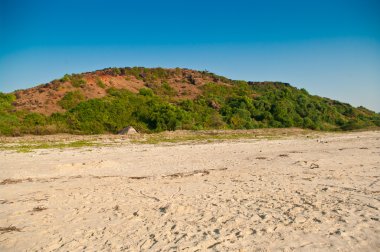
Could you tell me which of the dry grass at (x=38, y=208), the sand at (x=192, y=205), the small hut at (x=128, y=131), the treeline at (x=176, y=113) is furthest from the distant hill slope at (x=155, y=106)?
the dry grass at (x=38, y=208)

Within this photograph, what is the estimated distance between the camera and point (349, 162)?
12211 mm

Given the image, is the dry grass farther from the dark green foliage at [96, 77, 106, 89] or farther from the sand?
the dark green foliage at [96, 77, 106, 89]

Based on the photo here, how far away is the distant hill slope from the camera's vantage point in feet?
96.2

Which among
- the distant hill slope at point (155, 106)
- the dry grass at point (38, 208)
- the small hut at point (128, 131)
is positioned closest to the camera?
the dry grass at point (38, 208)

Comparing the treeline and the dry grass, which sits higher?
the treeline

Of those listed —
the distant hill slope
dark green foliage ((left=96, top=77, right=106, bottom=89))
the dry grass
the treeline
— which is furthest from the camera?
dark green foliage ((left=96, top=77, right=106, bottom=89))

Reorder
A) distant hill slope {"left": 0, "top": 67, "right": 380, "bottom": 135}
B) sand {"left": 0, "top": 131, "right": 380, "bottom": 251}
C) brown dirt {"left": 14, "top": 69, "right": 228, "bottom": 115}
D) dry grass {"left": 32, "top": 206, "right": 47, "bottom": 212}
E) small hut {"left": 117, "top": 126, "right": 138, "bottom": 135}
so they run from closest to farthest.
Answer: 1. sand {"left": 0, "top": 131, "right": 380, "bottom": 251}
2. dry grass {"left": 32, "top": 206, "right": 47, "bottom": 212}
3. small hut {"left": 117, "top": 126, "right": 138, "bottom": 135}
4. distant hill slope {"left": 0, "top": 67, "right": 380, "bottom": 135}
5. brown dirt {"left": 14, "top": 69, "right": 228, "bottom": 115}

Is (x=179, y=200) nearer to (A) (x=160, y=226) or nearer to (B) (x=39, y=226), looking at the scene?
(A) (x=160, y=226)

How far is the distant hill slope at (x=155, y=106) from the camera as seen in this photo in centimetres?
2931

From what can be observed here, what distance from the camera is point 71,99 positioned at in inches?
1315

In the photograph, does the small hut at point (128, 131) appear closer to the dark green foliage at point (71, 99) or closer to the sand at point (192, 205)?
the dark green foliage at point (71, 99)

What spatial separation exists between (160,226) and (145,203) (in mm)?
1552

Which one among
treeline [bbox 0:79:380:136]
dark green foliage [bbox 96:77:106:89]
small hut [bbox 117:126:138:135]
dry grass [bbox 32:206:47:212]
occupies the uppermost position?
dark green foliage [bbox 96:77:106:89]

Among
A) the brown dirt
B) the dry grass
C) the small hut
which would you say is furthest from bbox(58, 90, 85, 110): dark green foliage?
→ the dry grass
